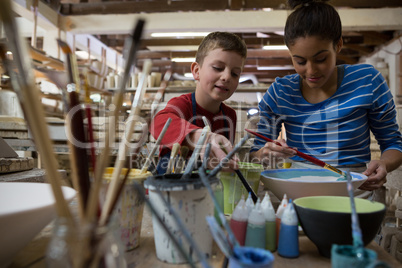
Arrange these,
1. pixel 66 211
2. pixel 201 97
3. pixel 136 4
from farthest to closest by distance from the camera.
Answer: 1. pixel 136 4
2. pixel 201 97
3. pixel 66 211

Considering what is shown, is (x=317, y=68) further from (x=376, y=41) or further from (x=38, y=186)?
(x=376, y=41)

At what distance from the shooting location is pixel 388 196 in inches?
140

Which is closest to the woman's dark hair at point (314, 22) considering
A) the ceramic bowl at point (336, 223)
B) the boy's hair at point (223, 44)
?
the boy's hair at point (223, 44)

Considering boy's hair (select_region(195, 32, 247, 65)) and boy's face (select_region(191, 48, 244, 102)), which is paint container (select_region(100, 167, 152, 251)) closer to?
boy's face (select_region(191, 48, 244, 102))

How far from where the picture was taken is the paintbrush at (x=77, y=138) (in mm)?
468

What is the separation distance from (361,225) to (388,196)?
11.6 ft

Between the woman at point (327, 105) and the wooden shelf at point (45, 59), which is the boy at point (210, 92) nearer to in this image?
the woman at point (327, 105)

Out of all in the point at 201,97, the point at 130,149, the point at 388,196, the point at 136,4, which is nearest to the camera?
the point at 130,149

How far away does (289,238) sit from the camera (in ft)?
2.28

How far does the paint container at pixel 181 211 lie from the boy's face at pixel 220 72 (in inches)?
33.8

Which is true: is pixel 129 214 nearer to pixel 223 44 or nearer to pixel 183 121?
pixel 183 121

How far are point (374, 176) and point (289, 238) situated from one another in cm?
72

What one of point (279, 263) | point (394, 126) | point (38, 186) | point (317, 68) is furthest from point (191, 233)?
point (394, 126)

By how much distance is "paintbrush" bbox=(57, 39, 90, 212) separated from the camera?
468 millimetres
